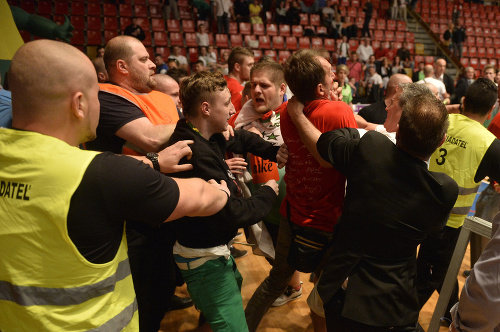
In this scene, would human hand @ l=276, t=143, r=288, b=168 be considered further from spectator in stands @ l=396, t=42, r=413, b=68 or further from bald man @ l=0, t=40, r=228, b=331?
spectator in stands @ l=396, t=42, r=413, b=68

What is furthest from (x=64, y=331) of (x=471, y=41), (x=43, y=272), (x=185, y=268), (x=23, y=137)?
(x=471, y=41)

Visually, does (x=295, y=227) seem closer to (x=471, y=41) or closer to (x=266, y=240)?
(x=266, y=240)

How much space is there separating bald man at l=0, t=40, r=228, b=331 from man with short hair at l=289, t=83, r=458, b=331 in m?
0.89

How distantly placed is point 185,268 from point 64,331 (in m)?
0.72

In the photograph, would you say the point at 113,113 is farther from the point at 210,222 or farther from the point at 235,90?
the point at 235,90

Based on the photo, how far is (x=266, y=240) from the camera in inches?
106

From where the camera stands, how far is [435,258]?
2.60 m

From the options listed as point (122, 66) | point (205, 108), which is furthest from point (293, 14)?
point (205, 108)

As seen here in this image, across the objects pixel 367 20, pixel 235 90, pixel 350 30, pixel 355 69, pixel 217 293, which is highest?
pixel 367 20

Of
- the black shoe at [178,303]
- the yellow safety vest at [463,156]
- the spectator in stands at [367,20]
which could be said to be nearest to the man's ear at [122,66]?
the black shoe at [178,303]

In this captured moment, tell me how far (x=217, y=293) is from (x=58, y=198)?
38.5 inches

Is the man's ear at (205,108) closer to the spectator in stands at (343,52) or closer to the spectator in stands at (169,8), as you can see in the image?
the spectator in stands at (169,8)

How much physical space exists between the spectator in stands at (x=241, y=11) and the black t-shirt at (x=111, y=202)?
12.7m

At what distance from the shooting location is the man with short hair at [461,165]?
244 cm
